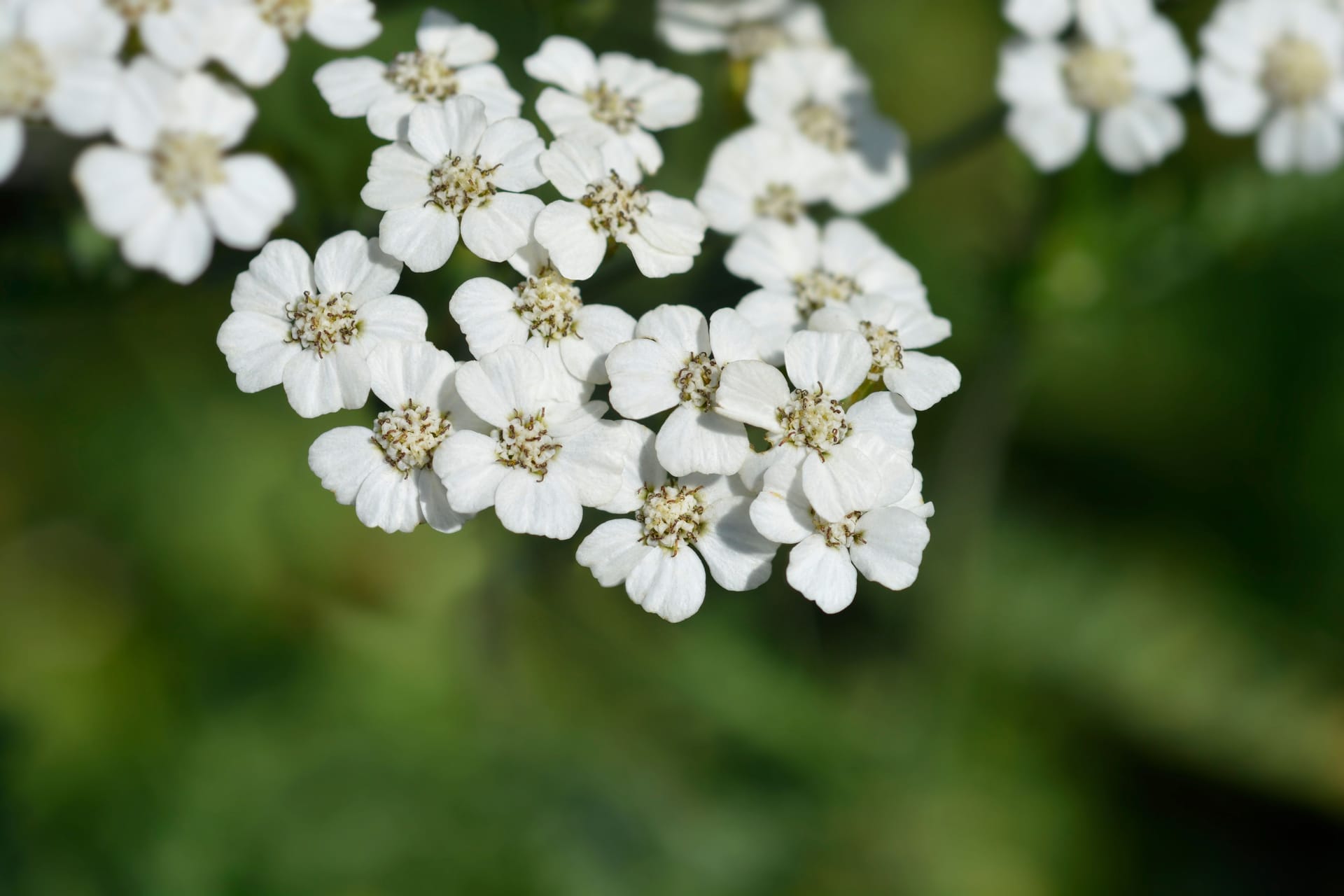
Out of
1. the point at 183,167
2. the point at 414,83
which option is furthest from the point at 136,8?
the point at 414,83

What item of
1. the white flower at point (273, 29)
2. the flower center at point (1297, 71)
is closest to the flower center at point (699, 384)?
the white flower at point (273, 29)

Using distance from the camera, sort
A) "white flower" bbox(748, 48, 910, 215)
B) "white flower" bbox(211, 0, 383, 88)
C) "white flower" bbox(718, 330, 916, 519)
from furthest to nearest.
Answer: "white flower" bbox(748, 48, 910, 215)
"white flower" bbox(211, 0, 383, 88)
"white flower" bbox(718, 330, 916, 519)

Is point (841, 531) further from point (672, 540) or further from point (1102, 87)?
point (1102, 87)

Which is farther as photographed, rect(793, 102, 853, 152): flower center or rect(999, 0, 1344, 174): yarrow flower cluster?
rect(999, 0, 1344, 174): yarrow flower cluster

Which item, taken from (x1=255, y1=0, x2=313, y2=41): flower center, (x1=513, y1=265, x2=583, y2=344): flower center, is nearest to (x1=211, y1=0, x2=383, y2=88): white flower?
(x1=255, y1=0, x2=313, y2=41): flower center

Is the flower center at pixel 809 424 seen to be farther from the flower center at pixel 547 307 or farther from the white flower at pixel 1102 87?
the white flower at pixel 1102 87

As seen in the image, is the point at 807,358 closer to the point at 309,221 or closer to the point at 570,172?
the point at 570,172

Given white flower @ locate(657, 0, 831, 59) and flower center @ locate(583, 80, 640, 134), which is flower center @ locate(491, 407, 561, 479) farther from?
white flower @ locate(657, 0, 831, 59)
